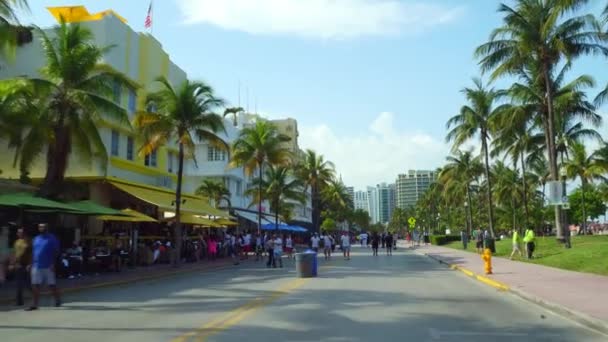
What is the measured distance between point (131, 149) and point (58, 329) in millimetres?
26657

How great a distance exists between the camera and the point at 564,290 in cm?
1520

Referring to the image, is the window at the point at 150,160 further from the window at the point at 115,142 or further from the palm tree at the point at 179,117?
the palm tree at the point at 179,117

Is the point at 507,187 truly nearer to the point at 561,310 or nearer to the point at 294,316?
the point at 561,310

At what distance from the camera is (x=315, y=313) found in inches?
460

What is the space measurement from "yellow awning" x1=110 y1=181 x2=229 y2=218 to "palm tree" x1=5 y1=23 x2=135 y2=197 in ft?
22.4

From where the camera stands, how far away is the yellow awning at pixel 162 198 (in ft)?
100

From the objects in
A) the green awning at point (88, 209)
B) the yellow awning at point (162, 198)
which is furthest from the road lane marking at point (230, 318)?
the yellow awning at point (162, 198)

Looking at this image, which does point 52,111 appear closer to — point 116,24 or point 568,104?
point 116,24

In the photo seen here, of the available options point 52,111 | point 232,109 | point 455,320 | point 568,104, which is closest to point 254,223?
point 232,109

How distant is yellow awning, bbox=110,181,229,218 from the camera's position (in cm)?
3049

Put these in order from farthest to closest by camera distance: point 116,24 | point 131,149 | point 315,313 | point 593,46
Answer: point 131,149 → point 116,24 → point 593,46 → point 315,313

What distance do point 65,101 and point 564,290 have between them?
18.8m

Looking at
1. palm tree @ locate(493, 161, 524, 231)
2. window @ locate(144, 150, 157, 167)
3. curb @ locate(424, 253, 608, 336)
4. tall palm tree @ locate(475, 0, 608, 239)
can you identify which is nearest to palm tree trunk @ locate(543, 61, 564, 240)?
tall palm tree @ locate(475, 0, 608, 239)

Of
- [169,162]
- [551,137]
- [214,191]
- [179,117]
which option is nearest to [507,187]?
[214,191]
